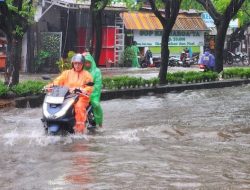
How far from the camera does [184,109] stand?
603 inches

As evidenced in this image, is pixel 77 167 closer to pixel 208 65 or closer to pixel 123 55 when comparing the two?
pixel 208 65

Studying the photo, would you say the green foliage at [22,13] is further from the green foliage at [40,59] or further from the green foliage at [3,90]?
the green foliage at [40,59]

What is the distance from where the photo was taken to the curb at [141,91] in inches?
611

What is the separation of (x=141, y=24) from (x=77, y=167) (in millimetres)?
31081

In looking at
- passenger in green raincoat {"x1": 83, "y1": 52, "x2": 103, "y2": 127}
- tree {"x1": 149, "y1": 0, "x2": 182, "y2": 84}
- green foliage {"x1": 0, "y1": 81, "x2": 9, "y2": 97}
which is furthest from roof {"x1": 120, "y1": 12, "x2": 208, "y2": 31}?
passenger in green raincoat {"x1": 83, "y1": 52, "x2": 103, "y2": 127}

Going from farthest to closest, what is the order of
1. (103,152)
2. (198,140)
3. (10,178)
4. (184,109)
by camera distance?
(184,109) < (198,140) < (103,152) < (10,178)

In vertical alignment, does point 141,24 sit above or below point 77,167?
above

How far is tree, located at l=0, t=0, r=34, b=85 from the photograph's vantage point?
16.0 m

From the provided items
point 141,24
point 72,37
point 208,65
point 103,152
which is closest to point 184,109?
point 103,152

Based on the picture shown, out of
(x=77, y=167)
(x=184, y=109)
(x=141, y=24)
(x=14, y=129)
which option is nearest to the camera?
(x=77, y=167)

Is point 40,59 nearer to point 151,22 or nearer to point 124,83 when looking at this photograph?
point 151,22

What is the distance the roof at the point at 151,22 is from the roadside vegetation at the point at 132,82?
1320 cm

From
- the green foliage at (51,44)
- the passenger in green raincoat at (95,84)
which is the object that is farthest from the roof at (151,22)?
the passenger in green raincoat at (95,84)

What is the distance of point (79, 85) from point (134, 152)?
2.06 meters
